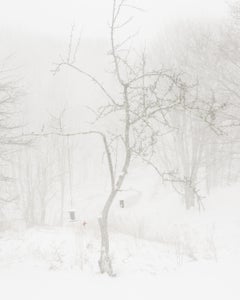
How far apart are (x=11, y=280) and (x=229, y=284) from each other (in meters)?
4.13

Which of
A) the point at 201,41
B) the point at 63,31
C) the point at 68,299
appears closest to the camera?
the point at 68,299

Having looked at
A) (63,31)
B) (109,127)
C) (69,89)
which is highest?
(63,31)

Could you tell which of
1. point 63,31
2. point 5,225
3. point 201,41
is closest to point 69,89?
point 63,31

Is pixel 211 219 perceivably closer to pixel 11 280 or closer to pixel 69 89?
pixel 11 280

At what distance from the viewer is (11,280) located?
8.72 meters

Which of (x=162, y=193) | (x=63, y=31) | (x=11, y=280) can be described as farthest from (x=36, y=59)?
(x=11, y=280)

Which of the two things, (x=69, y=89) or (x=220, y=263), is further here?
(x=69, y=89)

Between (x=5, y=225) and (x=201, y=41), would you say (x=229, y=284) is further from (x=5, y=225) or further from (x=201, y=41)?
(x=201, y=41)

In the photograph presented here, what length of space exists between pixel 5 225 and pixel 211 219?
9569 mm

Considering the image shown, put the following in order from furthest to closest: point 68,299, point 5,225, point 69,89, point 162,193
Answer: point 69,89
point 162,193
point 5,225
point 68,299

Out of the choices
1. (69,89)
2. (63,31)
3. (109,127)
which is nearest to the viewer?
(109,127)

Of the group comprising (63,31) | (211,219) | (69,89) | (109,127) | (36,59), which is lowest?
(211,219)

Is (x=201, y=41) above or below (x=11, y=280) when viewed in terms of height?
above

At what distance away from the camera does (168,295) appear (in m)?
7.37
